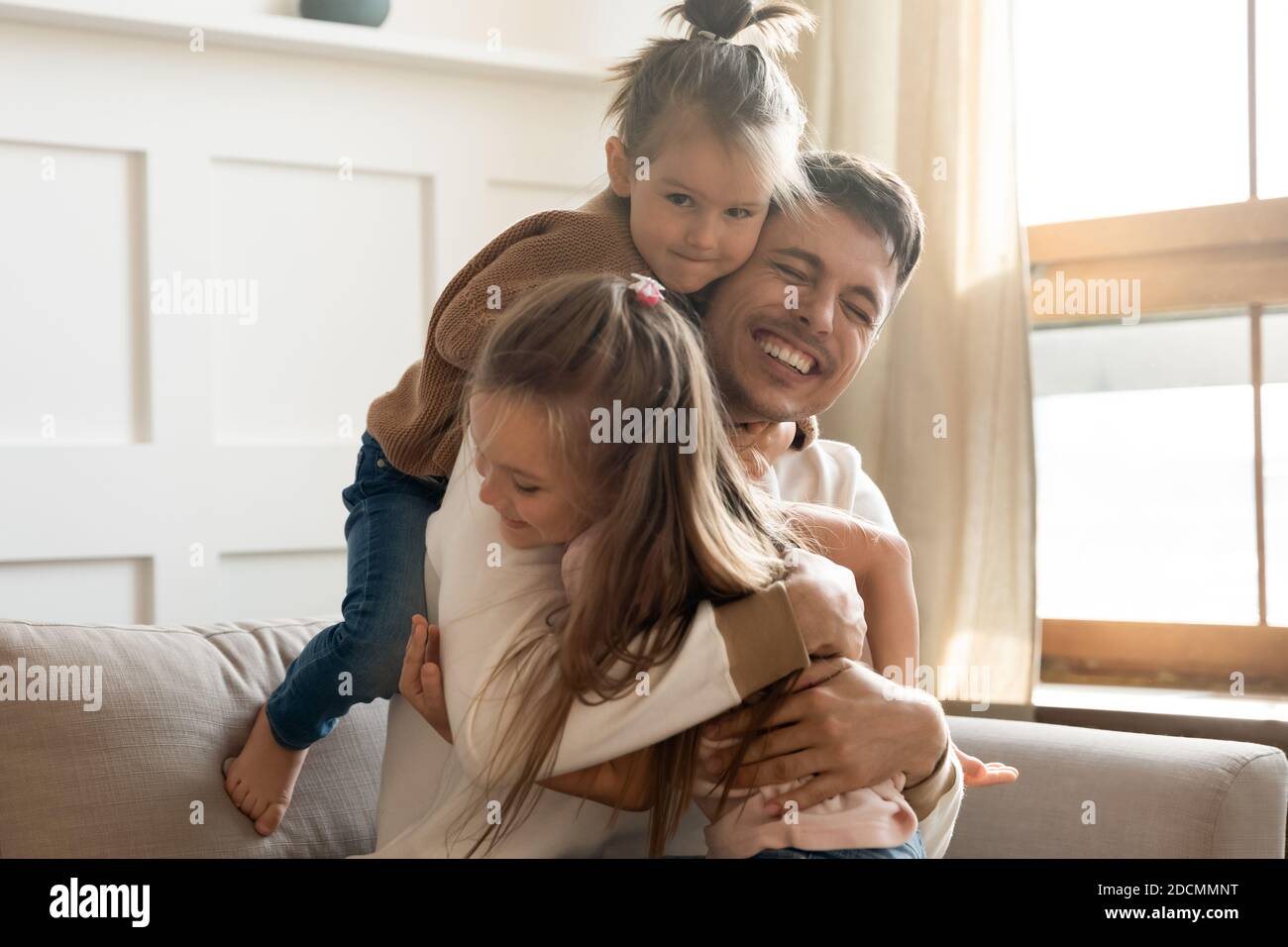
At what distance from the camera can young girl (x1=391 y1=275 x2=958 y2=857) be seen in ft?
3.61

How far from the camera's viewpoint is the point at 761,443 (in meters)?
1.51

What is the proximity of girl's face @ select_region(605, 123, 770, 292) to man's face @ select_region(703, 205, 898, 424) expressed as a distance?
0.12ft

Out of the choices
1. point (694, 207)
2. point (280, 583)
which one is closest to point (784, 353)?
point (694, 207)

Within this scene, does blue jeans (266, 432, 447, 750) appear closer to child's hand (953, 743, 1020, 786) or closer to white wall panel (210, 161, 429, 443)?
child's hand (953, 743, 1020, 786)

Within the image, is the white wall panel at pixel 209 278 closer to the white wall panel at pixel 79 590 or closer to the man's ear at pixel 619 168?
the white wall panel at pixel 79 590

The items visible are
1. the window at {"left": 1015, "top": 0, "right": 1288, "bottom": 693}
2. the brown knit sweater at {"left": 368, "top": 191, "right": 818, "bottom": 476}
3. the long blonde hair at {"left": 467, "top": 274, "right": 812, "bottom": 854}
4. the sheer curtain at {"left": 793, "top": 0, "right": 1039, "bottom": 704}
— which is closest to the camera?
the long blonde hair at {"left": 467, "top": 274, "right": 812, "bottom": 854}

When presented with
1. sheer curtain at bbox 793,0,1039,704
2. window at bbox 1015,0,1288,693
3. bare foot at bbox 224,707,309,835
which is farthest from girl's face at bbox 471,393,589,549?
window at bbox 1015,0,1288,693

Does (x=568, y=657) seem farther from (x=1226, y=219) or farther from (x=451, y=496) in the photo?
(x=1226, y=219)

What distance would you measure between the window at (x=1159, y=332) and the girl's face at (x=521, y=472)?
5.68 feet

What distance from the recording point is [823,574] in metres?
1.20

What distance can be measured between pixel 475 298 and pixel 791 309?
322mm

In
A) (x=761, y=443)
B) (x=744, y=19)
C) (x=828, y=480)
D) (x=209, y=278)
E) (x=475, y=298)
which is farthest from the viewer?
(x=209, y=278)

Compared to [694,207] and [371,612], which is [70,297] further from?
[694,207]
